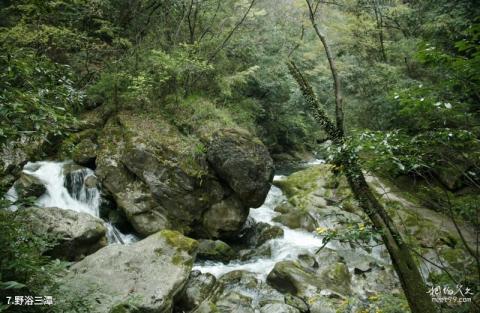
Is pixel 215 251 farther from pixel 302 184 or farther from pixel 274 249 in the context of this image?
pixel 302 184

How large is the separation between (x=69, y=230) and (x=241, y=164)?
4643 mm

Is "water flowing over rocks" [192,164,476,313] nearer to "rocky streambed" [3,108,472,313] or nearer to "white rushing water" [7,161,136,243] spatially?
"rocky streambed" [3,108,472,313]

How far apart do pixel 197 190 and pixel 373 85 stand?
340 inches

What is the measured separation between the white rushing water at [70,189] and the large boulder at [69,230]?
1.26 meters

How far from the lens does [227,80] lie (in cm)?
1251

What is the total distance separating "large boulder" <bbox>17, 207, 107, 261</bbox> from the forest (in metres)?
0.03

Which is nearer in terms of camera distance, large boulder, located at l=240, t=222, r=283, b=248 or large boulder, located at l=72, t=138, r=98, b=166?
large boulder, located at l=72, t=138, r=98, b=166

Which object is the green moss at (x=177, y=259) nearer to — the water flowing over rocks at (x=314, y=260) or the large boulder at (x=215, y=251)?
the water flowing over rocks at (x=314, y=260)

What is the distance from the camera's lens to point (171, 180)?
922cm

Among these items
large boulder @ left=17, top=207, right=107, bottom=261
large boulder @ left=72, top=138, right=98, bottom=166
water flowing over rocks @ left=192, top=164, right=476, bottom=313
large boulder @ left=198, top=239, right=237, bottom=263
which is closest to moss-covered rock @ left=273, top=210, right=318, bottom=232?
water flowing over rocks @ left=192, top=164, right=476, bottom=313

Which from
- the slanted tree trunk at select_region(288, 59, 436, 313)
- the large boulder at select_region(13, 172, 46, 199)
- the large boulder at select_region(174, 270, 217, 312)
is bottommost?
the large boulder at select_region(174, 270, 217, 312)

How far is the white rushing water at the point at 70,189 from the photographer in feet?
27.9

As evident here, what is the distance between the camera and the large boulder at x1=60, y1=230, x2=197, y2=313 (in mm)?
5609

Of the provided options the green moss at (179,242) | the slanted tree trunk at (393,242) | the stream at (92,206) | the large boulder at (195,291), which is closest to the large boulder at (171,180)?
the stream at (92,206)
